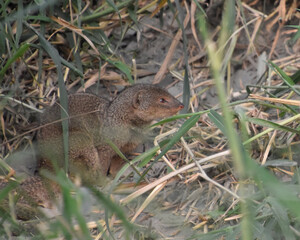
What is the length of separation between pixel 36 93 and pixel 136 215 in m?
1.23

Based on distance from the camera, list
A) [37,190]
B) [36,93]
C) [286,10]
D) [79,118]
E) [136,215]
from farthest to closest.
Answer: [286,10], [36,93], [79,118], [37,190], [136,215]

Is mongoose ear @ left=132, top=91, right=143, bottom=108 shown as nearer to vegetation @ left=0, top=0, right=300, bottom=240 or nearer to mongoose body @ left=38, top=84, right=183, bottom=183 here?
mongoose body @ left=38, top=84, right=183, bottom=183

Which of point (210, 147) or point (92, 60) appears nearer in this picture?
point (210, 147)

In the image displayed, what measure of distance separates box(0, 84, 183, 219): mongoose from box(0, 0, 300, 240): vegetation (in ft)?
0.40

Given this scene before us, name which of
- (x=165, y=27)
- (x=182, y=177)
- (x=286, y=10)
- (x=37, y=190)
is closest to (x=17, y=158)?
(x=37, y=190)

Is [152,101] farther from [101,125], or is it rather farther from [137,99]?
[101,125]

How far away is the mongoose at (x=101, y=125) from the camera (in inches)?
120

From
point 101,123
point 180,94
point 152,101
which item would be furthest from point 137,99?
point 180,94

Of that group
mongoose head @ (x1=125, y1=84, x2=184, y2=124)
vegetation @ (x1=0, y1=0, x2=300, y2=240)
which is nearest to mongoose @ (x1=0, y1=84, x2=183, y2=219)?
mongoose head @ (x1=125, y1=84, x2=184, y2=124)

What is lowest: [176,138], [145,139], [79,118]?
[145,139]

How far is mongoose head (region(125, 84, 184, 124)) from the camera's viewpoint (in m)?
3.10

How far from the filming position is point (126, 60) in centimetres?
363

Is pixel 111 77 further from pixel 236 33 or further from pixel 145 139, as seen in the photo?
pixel 236 33

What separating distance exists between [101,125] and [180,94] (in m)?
0.63
